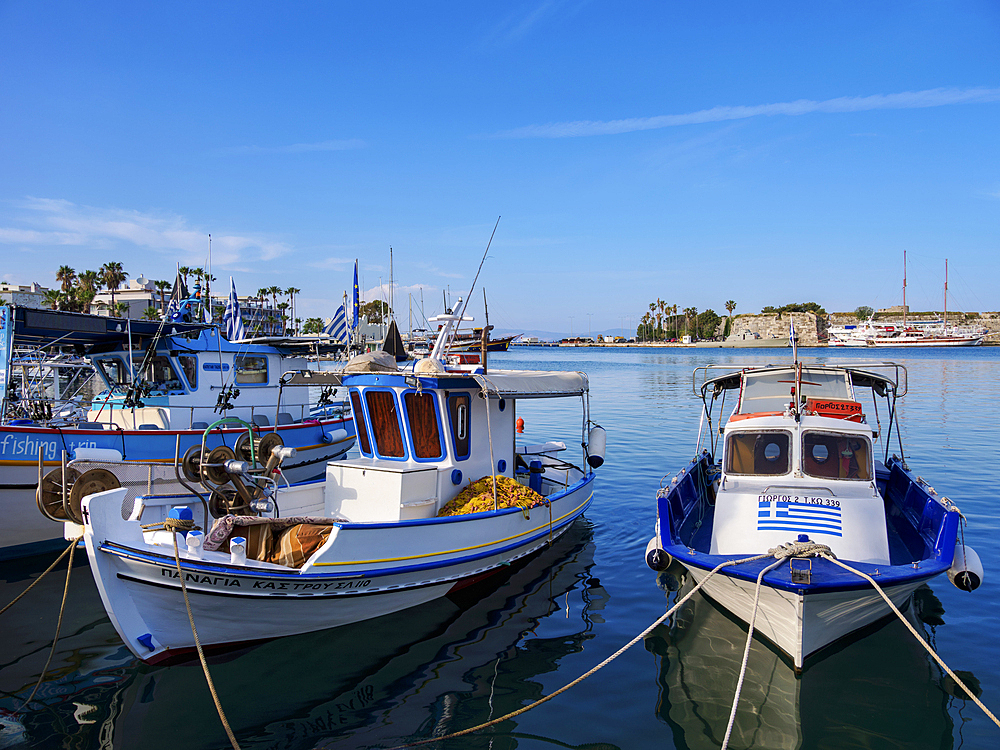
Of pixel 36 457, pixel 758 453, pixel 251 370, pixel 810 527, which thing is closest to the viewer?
pixel 810 527

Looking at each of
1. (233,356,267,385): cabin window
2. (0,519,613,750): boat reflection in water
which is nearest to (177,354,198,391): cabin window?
(233,356,267,385): cabin window

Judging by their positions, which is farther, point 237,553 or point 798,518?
point 798,518

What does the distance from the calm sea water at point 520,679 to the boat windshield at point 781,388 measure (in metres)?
3.46

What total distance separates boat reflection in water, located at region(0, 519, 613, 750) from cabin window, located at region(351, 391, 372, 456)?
261cm

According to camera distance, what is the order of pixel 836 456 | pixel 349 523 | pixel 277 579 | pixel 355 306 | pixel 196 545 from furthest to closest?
pixel 355 306, pixel 836 456, pixel 349 523, pixel 277 579, pixel 196 545

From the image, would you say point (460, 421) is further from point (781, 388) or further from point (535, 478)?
point (781, 388)

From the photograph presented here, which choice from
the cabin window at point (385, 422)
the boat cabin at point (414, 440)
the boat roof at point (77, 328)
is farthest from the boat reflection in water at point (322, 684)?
the boat roof at point (77, 328)

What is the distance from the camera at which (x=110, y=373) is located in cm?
1552

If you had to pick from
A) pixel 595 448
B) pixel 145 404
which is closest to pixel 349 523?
pixel 595 448

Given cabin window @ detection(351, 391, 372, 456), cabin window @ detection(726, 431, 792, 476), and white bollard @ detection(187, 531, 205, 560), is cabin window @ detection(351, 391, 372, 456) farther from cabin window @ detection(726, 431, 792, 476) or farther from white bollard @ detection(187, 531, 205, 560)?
cabin window @ detection(726, 431, 792, 476)

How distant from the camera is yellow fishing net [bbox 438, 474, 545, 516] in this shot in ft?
31.3

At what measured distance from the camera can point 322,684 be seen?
6883 millimetres

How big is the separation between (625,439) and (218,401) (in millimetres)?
13993

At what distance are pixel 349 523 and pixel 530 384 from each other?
402cm
